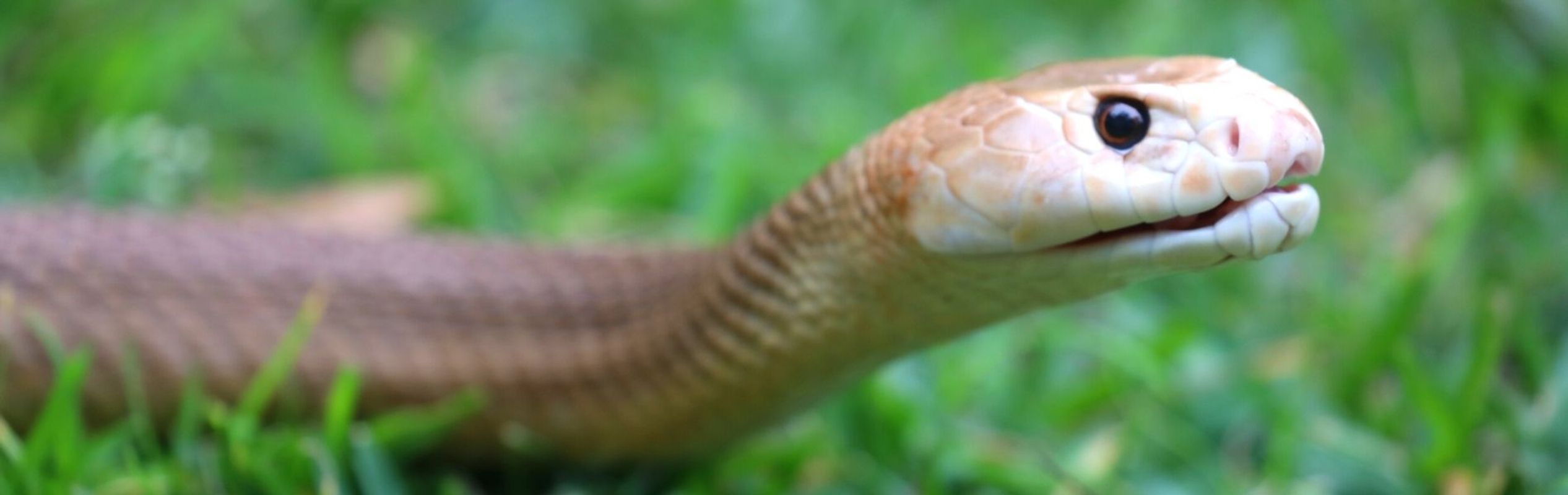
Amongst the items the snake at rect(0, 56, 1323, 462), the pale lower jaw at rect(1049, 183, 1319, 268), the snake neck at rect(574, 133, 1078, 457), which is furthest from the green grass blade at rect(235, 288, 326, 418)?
the pale lower jaw at rect(1049, 183, 1319, 268)

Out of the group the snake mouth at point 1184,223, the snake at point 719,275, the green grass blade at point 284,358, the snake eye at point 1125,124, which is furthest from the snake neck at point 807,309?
the green grass blade at point 284,358

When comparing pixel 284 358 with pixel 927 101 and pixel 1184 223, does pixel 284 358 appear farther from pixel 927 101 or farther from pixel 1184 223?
pixel 927 101

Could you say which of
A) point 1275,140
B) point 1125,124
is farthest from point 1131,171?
point 1275,140

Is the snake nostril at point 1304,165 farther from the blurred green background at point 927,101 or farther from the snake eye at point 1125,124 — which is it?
the blurred green background at point 927,101

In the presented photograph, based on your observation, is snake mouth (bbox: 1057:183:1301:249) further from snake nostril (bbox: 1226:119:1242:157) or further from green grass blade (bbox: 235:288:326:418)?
green grass blade (bbox: 235:288:326:418)

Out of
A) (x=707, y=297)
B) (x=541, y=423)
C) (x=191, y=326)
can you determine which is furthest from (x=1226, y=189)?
(x=191, y=326)

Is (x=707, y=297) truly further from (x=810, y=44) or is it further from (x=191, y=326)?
(x=810, y=44)

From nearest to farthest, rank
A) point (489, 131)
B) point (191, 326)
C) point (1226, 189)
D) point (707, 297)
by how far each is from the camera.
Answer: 1. point (1226, 189)
2. point (707, 297)
3. point (191, 326)
4. point (489, 131)
